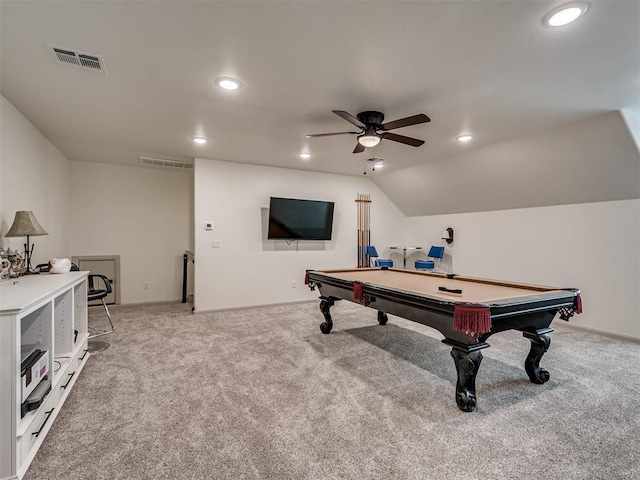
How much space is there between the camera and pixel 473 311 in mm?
1923

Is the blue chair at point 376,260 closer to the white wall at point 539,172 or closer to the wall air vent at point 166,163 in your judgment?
the white wall at point 539,172

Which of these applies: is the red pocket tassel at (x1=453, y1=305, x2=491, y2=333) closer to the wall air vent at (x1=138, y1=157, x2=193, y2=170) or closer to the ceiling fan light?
the ceiling fan light

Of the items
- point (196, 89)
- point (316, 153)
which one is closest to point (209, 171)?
point (316, 153)

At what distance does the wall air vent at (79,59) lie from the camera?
2064mm

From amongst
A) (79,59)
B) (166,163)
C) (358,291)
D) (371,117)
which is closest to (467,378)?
(358,291)

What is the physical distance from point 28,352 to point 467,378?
2.81 metres

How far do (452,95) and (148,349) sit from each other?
12.7 ft

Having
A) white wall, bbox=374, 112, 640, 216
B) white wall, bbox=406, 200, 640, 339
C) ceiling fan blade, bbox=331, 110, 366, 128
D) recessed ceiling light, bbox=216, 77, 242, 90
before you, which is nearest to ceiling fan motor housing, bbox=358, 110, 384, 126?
ceiling fan blade, bbox=331, 110, 366, 128

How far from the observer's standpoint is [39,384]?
183 centimetres

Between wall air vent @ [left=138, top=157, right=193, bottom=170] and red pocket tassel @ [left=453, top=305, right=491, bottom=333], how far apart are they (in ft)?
15.2

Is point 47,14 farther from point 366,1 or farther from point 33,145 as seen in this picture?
point 33,145

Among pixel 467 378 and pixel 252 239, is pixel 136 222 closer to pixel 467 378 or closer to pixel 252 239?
pixel 252 239

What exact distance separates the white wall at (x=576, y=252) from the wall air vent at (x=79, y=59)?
17.5ft

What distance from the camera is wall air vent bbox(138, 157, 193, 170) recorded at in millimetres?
4875
